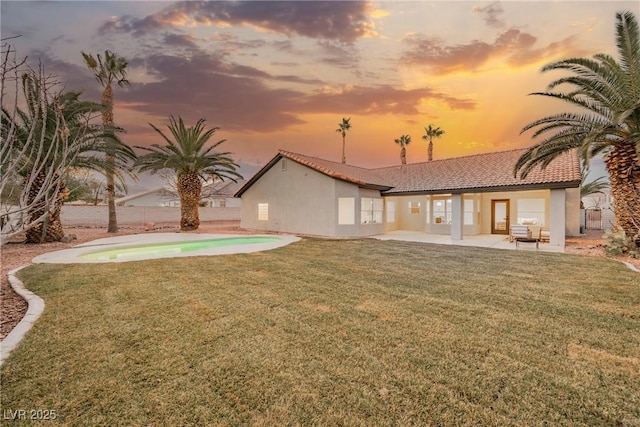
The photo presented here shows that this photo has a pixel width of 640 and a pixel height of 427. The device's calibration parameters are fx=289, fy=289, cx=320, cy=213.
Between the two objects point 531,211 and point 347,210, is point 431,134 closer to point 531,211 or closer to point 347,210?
point 531,211

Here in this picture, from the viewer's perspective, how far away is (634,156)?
1245 cm

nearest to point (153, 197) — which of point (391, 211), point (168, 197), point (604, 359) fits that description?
point (168, 197)

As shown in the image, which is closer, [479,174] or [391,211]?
[479,174]

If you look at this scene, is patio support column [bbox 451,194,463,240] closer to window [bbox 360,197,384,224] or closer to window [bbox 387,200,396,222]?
window [bbox 360,197,384,224]

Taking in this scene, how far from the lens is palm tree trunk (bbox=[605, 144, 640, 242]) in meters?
12.5

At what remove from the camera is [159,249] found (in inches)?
586

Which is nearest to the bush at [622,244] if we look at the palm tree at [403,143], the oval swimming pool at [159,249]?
the oval swimming pool at [159,249]

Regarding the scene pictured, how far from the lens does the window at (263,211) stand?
23578 mm

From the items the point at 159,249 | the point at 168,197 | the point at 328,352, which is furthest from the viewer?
the point at 168,197

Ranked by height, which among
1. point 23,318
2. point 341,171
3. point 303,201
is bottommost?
point 23,318

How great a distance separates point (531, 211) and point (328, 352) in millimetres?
22025

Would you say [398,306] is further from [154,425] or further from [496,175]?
[496,175]

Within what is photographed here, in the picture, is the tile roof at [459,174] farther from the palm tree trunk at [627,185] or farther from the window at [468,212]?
the window at [468,212]

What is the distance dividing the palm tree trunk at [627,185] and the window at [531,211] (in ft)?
22.9
